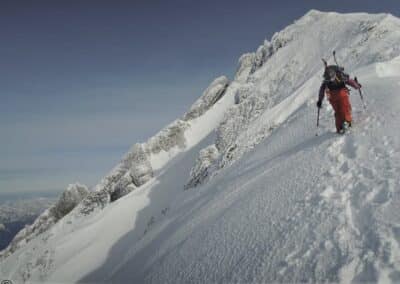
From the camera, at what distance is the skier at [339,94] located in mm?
11258

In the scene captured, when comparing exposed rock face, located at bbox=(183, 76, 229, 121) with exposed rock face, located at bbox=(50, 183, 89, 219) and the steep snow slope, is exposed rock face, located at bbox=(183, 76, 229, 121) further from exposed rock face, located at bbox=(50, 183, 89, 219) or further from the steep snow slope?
the steep snow slope

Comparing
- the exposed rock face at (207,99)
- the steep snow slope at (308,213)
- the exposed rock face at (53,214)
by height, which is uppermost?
the exposed rock face at (207,99)

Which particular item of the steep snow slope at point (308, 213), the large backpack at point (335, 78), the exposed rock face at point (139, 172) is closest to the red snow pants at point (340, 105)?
the large backpack at point (335, 78)

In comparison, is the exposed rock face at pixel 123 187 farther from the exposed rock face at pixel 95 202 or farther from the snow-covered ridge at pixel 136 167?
the exposed rock face at pixel 95 202

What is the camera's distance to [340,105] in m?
11.5

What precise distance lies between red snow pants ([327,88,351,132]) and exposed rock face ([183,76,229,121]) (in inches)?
2523

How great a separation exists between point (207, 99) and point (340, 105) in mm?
67345

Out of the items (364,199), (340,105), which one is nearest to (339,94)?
(340,105)

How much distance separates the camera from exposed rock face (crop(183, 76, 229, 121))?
76562mm

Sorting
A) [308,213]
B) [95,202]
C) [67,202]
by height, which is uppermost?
[308,213]

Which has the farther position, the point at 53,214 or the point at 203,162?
the point at 53,214

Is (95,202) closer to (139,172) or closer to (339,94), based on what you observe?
(139,172)

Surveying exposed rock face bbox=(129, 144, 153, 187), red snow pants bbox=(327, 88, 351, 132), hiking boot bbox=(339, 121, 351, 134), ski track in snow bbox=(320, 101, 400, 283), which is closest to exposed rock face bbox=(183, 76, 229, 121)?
exposed rock face bbox=(129, 144, 153, 187)

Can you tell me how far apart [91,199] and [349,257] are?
64.4m
